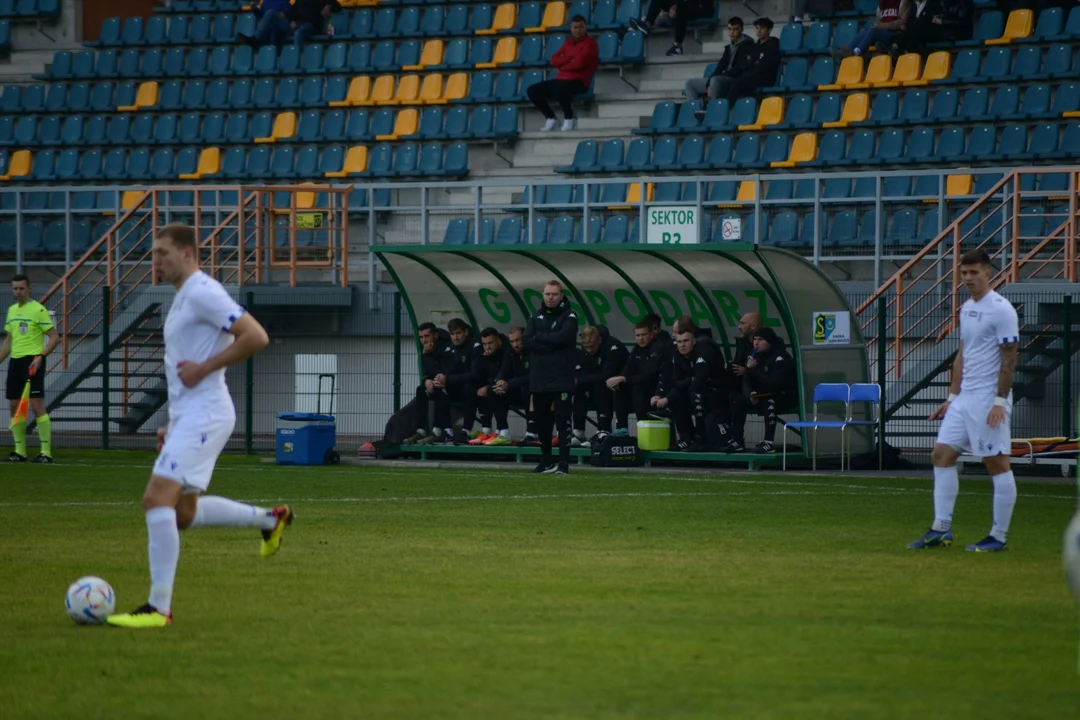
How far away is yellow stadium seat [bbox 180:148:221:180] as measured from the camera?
99.0 feet

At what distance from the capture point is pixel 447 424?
21547 millimetres

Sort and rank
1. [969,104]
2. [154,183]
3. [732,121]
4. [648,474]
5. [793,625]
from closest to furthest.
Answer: [793,625]
[648,474]
[969,104]
[732,121]
[154,183]

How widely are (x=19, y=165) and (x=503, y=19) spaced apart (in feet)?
30.8

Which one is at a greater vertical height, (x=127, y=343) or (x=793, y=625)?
(x=127, y=343)

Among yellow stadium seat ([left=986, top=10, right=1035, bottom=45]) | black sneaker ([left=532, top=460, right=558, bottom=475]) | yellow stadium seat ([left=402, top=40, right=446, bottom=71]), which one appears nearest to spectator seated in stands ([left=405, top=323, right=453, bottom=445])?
black sneaker ([left=532, top=460, right=558, bottom=475])

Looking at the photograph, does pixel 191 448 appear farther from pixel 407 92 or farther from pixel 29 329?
pixel 407 92

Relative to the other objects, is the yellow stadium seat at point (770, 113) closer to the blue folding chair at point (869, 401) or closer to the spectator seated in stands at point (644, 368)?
the spectator seated in stands at point (644, 368)

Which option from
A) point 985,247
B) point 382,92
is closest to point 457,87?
point 382,92

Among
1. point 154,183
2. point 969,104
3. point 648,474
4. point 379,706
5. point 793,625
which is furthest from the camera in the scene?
point 154,183

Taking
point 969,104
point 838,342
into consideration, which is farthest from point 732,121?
point 838,342

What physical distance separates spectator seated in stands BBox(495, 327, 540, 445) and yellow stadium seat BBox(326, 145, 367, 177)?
29.0ft

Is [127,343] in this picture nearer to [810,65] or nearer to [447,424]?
[447,424]

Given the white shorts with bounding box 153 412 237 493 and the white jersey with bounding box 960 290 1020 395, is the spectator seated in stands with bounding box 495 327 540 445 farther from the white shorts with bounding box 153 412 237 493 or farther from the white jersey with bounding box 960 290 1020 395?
the white shorts with bounding box 153 412 237 493

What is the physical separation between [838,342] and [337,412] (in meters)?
6.77
